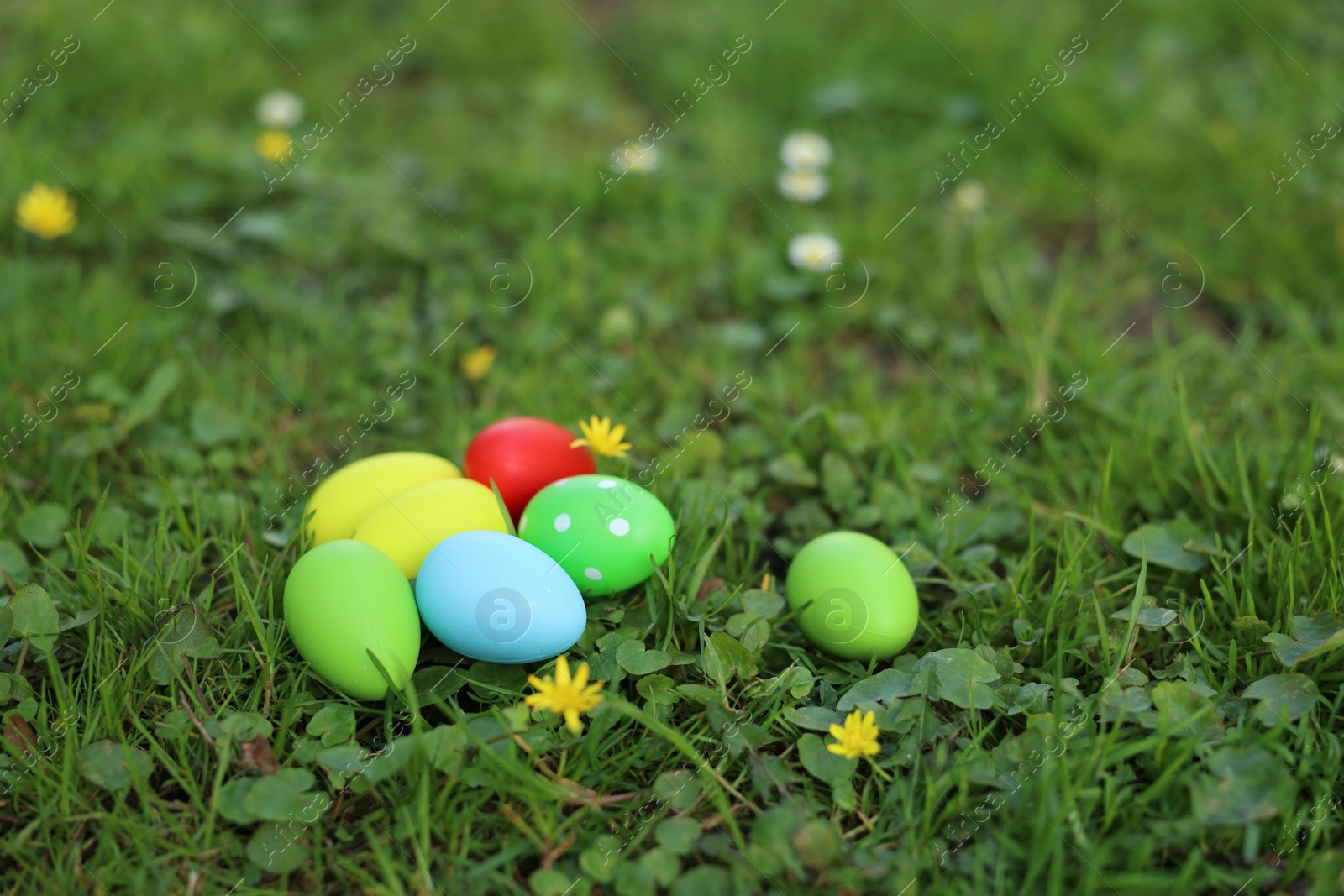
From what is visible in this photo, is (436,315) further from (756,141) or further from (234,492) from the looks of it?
(756,141)

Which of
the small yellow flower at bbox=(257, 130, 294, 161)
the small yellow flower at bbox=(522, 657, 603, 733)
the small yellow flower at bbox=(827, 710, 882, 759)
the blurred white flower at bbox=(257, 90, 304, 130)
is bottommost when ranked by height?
the small yellow flower at bbox=(827, 710, 882, 759)

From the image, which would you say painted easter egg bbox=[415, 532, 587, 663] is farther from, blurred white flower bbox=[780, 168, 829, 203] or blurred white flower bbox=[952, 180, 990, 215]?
blurred white flower bbox=[952, 180, 990, 215]

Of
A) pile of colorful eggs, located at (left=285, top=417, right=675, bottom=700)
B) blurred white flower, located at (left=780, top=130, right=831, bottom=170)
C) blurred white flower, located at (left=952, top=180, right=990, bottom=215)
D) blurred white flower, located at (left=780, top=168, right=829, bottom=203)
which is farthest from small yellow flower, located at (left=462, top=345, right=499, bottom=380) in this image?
blurred white flower, located at (left=952, top=180, right=990, bottom=215)

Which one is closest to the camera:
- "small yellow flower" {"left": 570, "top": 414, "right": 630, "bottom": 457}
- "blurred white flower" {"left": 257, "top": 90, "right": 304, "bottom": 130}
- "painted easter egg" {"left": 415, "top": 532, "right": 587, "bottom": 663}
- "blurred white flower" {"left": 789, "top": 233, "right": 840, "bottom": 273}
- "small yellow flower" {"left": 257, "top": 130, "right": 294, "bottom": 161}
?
"painted easter egg" {"left": 415, "top": 532, "right": 587, "bottom": 663}

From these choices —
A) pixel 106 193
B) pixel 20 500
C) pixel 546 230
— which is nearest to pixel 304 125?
pixel 106 193

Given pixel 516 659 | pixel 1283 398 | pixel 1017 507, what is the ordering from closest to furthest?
pixel 516 659 → pixel 1017 507 → pixel 1283 398
